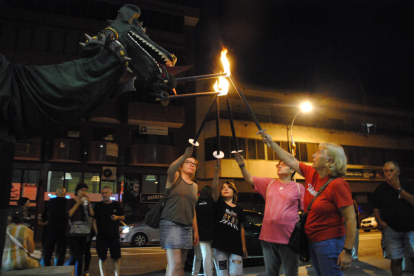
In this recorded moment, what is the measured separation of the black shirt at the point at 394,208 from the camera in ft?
17.4

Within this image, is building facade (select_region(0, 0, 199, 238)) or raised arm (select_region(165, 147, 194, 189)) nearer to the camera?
raised arm (select_region(165, 147, 194, 189))

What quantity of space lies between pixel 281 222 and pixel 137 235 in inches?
526

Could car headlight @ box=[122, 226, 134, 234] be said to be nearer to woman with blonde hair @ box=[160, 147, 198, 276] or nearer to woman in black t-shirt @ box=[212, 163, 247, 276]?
woman in black t-shirt @ box=[212, 163, 247, 276]

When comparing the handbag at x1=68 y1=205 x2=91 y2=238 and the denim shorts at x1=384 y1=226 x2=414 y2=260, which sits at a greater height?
the handbag at x1=68 y1=205 x2=91 y2=238

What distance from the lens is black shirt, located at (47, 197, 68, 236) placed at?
6848 mm

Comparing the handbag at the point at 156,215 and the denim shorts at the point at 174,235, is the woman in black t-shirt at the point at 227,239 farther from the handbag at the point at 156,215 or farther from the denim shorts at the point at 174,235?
the handbag at the point at 156,215

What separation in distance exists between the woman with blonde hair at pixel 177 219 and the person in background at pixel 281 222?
1.14 metres

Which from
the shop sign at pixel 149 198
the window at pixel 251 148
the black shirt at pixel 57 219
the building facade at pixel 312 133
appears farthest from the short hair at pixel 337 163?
the window at pixel 251 148

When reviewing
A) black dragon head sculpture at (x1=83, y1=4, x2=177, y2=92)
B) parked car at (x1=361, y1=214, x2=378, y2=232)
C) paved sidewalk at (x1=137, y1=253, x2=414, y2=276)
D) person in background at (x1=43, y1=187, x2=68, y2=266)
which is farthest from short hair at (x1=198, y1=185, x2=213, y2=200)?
parked car at (x1=361, y1=214, x2=378, y2=232)

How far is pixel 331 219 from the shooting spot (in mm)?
3338

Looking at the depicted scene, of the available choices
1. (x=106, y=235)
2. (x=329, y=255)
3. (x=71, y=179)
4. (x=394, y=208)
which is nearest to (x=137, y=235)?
(x=71, y=179)

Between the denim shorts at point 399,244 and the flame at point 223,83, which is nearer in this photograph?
the flame at point 223,83

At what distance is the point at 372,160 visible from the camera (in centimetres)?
3441

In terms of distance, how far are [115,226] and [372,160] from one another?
3449 centimetres
